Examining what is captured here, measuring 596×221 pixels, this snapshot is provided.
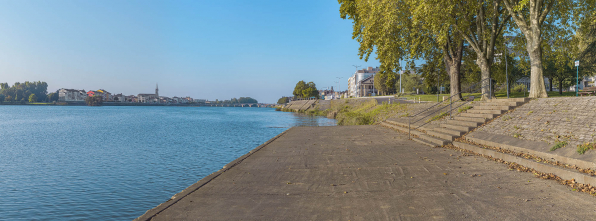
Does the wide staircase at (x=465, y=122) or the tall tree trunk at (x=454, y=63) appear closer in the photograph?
the wide staircase at (x=465, y=122)

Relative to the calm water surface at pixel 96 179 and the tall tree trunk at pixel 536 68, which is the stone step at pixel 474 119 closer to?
the tall tree trunk at pixel 536 68

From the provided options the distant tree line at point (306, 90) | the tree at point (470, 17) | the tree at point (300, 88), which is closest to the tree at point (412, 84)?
the distant tree line at point (306, 90)

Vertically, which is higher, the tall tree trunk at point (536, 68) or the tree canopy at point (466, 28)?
the tree canopy at point (466, 28)

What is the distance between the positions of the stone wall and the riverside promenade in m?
2.39

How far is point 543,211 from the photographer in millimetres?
5594

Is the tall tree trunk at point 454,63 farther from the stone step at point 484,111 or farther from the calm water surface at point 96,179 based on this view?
the calm water surface at point 96,179

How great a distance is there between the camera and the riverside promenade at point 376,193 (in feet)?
18.2

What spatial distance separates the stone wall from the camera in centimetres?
1003

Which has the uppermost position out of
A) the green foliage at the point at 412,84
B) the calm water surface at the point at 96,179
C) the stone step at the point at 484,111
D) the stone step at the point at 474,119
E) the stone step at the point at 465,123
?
the green foliage at the point at 412,84

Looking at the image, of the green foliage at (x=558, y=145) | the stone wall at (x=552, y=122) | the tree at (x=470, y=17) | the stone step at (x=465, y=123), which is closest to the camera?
the green foliage at (x=558, y=145)

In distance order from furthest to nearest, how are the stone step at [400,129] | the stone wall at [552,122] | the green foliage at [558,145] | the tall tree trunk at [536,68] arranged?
the stone step at [400,129]
the tall tree trunk at [536,68]
the stone wall at [552,122]
the green foliage at [558,145]

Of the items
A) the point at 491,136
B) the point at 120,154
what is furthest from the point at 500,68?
the point at 120,154

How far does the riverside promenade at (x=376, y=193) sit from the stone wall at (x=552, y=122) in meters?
2.39

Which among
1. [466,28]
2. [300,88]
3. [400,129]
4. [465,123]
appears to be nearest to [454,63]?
[466,28]
